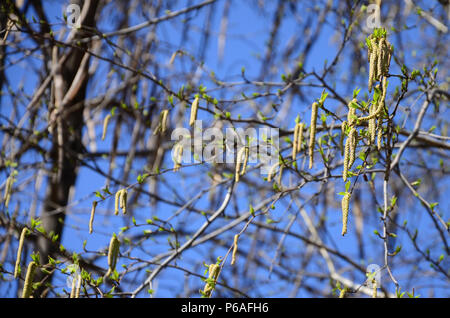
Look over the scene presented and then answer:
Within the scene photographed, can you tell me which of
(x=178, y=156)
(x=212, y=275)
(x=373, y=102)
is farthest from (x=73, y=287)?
(x=373, y=102)

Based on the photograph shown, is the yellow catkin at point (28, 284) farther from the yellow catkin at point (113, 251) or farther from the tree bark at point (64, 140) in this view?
→ the tree bark at point (64, 140)

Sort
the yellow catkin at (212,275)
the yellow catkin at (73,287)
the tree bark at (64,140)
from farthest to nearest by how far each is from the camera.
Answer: the tree bark at (64,140), the yellow catkin at (73,287), the yellow catkin at (212,275)

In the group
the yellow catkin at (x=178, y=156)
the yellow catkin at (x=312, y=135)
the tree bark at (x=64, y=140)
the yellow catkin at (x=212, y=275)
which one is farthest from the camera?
the tree bark at (x=64, y=140)

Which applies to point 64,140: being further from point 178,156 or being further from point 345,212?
point 345,212

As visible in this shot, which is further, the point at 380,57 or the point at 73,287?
the point at 73,287

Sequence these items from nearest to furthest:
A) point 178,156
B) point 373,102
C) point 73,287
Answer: point 373,102
point 73,287
point 178,156

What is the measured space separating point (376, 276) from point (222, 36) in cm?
335

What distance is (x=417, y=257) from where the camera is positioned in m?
4.70

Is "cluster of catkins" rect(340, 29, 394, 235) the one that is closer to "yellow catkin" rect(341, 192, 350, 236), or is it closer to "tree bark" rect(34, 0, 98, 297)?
"yellow catkin" rect(341, 192, 350, 236)

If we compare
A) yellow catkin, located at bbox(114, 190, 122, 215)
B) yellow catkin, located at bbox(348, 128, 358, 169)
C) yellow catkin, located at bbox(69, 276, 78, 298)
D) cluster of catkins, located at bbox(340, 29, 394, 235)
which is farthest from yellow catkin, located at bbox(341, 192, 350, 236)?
yellow catkin, located at bbox(69, 276, 78, 298)


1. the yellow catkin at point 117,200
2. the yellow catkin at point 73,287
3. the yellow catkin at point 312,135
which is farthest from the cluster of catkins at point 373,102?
the yellow catkin at point 73,287

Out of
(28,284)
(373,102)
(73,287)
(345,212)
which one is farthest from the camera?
(73,287)
